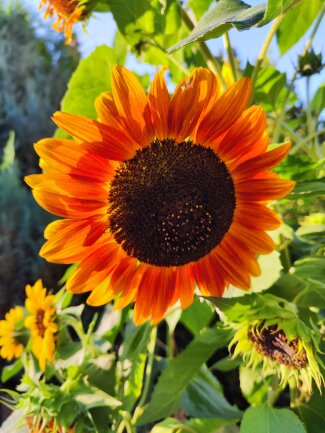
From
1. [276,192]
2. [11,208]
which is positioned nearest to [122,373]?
[276,192]

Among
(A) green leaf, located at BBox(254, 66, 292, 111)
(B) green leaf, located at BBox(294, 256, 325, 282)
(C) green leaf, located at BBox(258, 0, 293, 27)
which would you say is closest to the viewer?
(C) green leaf, located at BBox(258, 0, 293, 27)

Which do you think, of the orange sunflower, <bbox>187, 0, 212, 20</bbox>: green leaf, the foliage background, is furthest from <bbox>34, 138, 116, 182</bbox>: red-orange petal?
<bbox>187, 0, 212, 20</bbox>: green leaf

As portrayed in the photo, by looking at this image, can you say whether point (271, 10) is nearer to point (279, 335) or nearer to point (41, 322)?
point (279, 335)

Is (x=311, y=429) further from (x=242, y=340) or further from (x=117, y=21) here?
(x=117, y=21)

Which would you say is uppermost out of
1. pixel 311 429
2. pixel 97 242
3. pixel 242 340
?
pixel 97 242

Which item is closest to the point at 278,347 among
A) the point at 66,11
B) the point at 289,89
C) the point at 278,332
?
the point at 278,332

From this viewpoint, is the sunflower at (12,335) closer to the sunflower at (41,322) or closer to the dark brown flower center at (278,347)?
the sunflower at (41,322)

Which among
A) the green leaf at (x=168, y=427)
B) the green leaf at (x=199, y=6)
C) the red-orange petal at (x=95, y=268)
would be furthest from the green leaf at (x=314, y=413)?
the green leaf at (x=199, y=6)

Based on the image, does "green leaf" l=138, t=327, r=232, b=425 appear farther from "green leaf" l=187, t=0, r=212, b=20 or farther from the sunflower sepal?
"green leaf" l=187, t=0, r=212, b=20
